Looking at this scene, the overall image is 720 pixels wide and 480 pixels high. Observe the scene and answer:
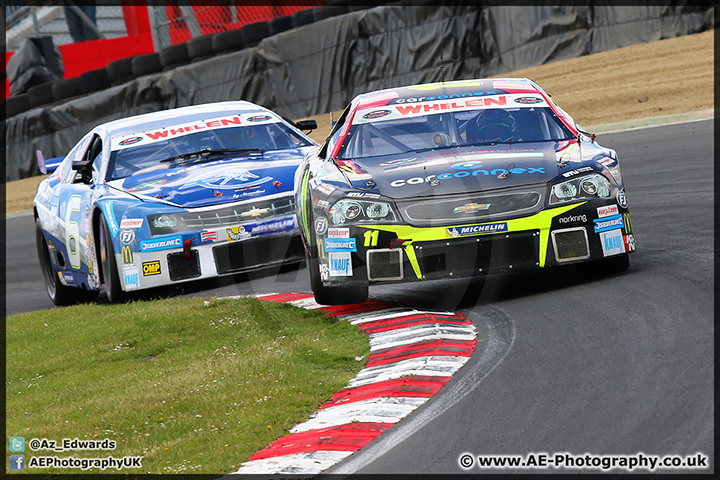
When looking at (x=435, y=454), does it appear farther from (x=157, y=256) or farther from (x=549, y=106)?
(x=157, y=256)

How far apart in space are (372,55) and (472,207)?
509 inches

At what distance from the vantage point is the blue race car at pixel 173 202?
7.67m

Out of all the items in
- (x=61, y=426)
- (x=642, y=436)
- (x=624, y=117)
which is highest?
(x=642, y=436)

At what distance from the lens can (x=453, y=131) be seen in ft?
22.0

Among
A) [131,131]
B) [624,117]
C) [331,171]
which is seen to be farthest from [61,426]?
[624,117]

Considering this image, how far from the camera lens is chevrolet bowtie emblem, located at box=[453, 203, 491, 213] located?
5.60 metres

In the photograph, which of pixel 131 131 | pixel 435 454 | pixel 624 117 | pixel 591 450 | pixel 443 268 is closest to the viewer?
pixel 591 450

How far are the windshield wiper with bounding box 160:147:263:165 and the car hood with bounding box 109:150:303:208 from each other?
0.13 meters

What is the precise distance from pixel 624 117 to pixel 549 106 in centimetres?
806

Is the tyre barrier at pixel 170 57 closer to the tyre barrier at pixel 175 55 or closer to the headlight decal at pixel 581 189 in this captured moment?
the tyre barrier at pixel 175 55

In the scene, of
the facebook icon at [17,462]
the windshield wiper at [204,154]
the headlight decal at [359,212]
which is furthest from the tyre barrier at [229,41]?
the facebook icon at [17,462]

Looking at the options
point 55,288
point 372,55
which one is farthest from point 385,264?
point 372,55

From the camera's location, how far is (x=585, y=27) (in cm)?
1658

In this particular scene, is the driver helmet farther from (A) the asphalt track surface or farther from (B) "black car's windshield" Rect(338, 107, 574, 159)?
(A) the asphalt track surface
